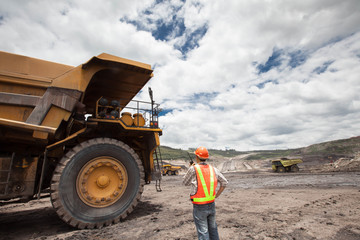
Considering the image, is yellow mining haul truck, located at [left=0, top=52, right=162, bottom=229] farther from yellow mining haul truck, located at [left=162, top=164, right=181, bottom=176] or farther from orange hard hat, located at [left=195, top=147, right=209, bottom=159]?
yellow mining haul truck, located at [left=162, top=164, right=181, bottom=176]

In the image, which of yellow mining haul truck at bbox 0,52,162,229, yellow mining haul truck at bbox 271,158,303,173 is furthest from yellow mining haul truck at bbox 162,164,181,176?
yellow mining haul truck at bbox 0,52,162,229

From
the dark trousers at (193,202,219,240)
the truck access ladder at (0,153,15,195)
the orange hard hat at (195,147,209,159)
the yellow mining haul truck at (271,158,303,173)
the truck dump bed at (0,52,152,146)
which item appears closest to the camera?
the dark trousers at (193,202,219,240)

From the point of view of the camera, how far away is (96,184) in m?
4.51

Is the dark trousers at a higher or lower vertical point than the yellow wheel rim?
lower

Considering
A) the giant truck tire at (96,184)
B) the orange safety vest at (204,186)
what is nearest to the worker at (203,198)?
the orange safety vest at (204,186)

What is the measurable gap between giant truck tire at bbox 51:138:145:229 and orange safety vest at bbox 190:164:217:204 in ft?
8.44

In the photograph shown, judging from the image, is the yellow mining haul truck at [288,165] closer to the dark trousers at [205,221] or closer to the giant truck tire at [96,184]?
the giant truck tire at [96,184]

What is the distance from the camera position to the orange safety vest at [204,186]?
272 centimetres

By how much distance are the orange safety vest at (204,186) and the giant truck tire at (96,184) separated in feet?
8.44

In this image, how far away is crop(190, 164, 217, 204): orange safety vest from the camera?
2.72 meters

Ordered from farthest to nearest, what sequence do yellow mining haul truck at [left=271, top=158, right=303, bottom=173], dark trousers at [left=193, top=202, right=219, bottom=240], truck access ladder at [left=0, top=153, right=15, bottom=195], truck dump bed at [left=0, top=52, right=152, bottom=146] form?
yellow mining haul truck at [left=271, top=158, right=303, bottom=173] < truck dump bed at [left=0, top=52, right=152, bottom=146] < truck access ladder at [left=0, top=153, right=15, bottom=195] < dark trousers at [left=193, top=202, right=219, bottom=240]

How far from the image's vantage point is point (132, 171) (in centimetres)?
488

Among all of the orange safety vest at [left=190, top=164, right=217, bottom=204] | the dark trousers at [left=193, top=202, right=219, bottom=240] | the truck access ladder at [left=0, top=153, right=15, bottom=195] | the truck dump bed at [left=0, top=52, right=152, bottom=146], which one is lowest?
the dark trousers at [left=193, top=202, right=219, bottom=240]

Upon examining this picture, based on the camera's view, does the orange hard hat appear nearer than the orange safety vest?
No
